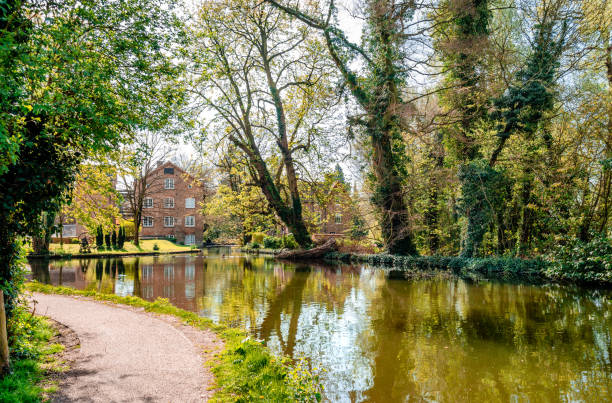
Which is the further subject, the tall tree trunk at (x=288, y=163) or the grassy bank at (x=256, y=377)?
the tall tree trunk at (x=288, y=163)

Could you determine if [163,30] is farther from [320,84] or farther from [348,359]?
[320,84]

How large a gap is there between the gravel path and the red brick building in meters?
37.8

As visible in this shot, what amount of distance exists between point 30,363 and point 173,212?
42486mm

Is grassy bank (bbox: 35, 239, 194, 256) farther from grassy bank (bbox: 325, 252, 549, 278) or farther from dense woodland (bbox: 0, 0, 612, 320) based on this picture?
grassy bank (bbox: 325, 252, 549, 278)

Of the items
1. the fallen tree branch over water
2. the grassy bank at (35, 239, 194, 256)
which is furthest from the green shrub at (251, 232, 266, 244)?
the fallen tree branch over water

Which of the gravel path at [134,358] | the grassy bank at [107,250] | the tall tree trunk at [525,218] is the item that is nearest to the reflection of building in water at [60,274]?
the grassy bank at [107,250]

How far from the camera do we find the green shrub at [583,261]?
11414 mm

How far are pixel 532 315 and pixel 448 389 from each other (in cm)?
500

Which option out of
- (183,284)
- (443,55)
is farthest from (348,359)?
(443,55)

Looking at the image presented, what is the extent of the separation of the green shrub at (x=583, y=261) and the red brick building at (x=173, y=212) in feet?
122

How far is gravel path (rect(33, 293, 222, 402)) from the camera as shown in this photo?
397cm

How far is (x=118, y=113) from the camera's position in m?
6.81

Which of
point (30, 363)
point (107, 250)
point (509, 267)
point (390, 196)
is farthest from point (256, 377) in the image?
point (107, 250)

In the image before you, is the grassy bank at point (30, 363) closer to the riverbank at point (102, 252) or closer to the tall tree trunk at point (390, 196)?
the tall tree trunk at point (390, 196)
